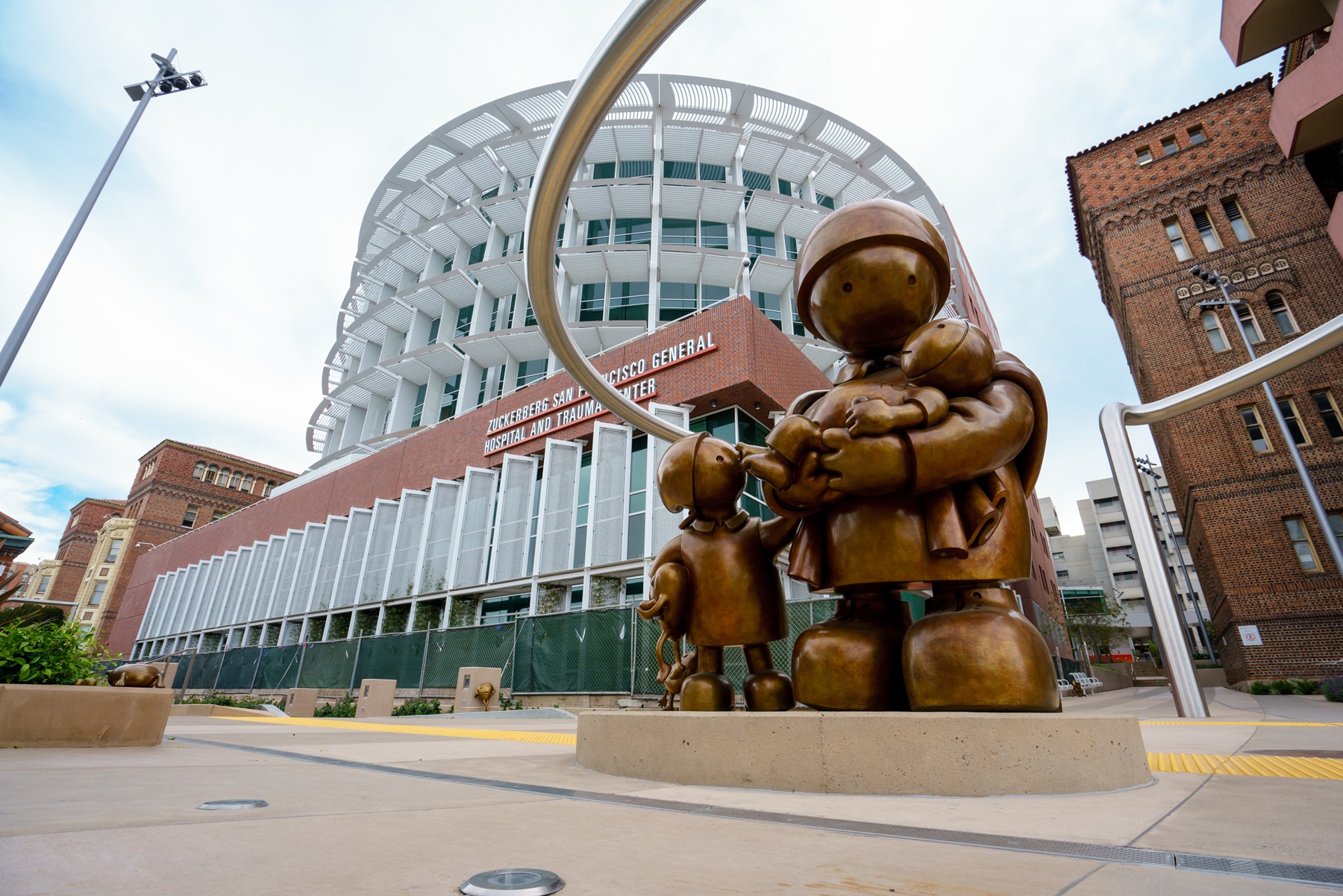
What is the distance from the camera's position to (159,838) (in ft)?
3.96

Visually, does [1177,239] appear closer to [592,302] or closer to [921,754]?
[592,302]

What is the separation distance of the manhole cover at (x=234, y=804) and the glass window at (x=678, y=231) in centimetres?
2603

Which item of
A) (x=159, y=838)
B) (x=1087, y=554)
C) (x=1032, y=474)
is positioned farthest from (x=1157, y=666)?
(x=159, y=838)

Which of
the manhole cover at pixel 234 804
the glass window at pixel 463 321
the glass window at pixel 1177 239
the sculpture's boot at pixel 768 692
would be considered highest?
the glass window at pixel 463 321

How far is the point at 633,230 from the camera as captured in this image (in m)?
26.9

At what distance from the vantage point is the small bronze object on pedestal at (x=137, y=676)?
527 centimetres

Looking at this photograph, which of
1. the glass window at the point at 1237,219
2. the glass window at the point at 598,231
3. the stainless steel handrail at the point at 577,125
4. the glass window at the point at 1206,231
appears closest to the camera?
the stainless steel handrail at the point at 577,125

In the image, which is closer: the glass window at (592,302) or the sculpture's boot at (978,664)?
the sculpture's boot at (978,664)

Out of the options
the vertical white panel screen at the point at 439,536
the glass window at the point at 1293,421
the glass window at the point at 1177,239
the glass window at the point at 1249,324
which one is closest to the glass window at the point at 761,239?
the glass window at the point at 1177,239

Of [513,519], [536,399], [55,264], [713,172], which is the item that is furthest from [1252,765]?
[713,172]

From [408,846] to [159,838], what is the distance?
19.3 inches

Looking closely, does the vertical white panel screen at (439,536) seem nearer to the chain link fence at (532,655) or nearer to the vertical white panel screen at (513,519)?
the vertical white panel screen at (513,519)

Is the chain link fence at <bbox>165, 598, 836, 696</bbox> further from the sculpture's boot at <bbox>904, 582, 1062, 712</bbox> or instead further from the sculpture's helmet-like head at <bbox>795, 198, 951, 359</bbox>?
the sculpture's helmet-like head at <bbox>795, 198, 951, 359</bbox>

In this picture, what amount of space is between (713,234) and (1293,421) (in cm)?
2000
